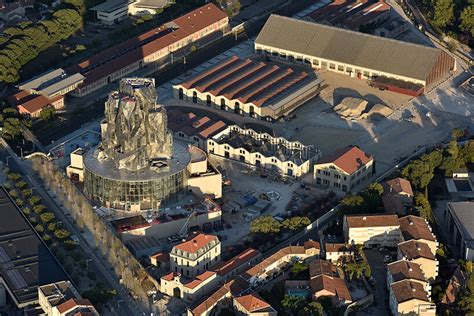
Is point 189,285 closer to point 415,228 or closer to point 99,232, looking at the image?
point 99,232

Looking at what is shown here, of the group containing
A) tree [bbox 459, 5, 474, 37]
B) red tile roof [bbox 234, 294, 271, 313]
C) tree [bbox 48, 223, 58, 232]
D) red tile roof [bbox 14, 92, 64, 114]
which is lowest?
tree [bbox 48, 223, 58, 232]

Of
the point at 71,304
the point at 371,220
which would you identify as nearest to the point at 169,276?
the point at 71,304

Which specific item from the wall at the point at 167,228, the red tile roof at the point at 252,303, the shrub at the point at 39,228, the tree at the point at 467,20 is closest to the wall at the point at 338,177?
the wall at the point at 167,228

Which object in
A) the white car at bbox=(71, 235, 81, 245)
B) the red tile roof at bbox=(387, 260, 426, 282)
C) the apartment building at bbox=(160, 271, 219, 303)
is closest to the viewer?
the red tile roof at bbox=(387, 260, 426, 282)

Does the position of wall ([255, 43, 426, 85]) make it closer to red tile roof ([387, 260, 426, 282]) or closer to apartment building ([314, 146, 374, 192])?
apartment building ([314, 146, 374, 192])

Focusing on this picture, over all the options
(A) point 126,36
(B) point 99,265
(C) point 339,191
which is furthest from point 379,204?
(A) point 126,36

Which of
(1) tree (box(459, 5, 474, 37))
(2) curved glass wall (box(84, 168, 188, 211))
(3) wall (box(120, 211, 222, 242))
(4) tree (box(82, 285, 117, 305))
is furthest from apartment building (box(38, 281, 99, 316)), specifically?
(1) tree (box(459, 5, 474, 37))
